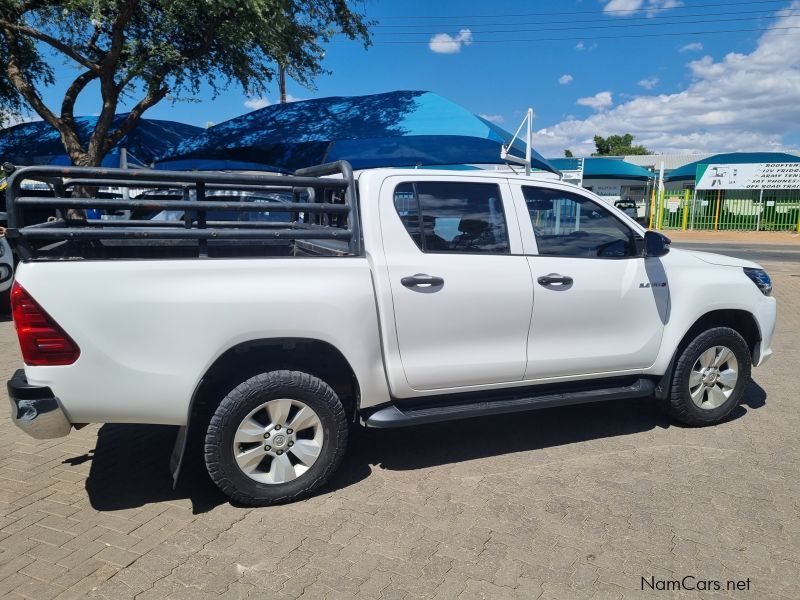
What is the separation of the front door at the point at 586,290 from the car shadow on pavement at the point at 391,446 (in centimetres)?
67

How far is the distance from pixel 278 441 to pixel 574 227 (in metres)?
2.46

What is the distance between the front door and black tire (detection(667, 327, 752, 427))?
0.98 ft

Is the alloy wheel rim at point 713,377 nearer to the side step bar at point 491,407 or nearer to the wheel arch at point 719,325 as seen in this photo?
the wheel arch at point 719,325

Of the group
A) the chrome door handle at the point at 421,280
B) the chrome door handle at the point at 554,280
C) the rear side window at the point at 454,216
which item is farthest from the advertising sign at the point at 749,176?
the chrome door handle at the point at 421,280

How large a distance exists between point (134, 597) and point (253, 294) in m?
1.49

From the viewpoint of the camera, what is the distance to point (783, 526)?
3.22m

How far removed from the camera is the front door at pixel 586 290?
13.1 ft

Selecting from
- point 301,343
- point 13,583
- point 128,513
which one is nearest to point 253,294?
point 301,343

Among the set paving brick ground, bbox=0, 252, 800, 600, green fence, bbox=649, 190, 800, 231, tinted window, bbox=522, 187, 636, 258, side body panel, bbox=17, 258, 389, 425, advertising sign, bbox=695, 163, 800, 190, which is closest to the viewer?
paving brick ground, bbox=0, 252, 800, 600

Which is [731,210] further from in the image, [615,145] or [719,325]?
[615,145]

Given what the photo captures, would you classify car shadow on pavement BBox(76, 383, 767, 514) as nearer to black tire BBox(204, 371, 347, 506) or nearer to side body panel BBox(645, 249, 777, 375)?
black tire BBox(204, 371, 347, 506)

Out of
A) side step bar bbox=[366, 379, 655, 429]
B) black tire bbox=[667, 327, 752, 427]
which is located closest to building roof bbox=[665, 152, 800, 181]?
black tire bbox=[667, 327, 752, 427]

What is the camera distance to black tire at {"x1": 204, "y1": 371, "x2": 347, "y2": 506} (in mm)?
3236

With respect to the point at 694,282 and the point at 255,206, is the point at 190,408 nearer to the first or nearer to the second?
the point at 255,206
